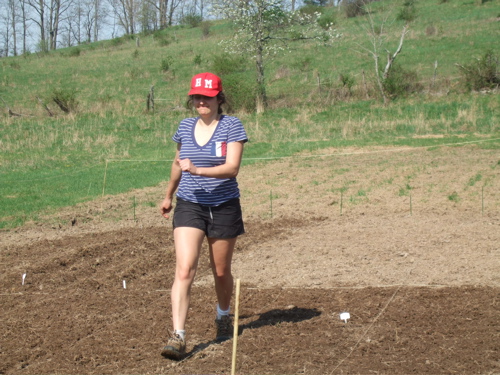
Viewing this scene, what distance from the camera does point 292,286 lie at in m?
6.59

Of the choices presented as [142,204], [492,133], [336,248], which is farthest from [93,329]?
[492,133]

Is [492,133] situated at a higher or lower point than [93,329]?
higher

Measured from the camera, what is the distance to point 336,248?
25.8ft

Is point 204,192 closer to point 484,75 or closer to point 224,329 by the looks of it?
point 224,329

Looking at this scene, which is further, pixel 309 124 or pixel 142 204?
pixel 309 124

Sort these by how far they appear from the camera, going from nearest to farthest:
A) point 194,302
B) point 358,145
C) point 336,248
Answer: point 194,302
point 336,248
point 358,145

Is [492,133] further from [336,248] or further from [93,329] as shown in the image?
[93,329]

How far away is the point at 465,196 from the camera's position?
10.6 meters

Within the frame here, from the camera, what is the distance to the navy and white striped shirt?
4574 millimetres

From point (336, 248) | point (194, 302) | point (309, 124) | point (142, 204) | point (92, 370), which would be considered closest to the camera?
point (92, 370)

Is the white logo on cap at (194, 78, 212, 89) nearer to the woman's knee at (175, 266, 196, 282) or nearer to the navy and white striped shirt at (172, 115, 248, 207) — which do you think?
the navy and white striped shirt at (172, 115, 248, 207)

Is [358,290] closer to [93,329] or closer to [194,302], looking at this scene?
[194,302]

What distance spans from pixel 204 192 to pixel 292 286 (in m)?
2.33

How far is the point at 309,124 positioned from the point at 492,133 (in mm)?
6066
